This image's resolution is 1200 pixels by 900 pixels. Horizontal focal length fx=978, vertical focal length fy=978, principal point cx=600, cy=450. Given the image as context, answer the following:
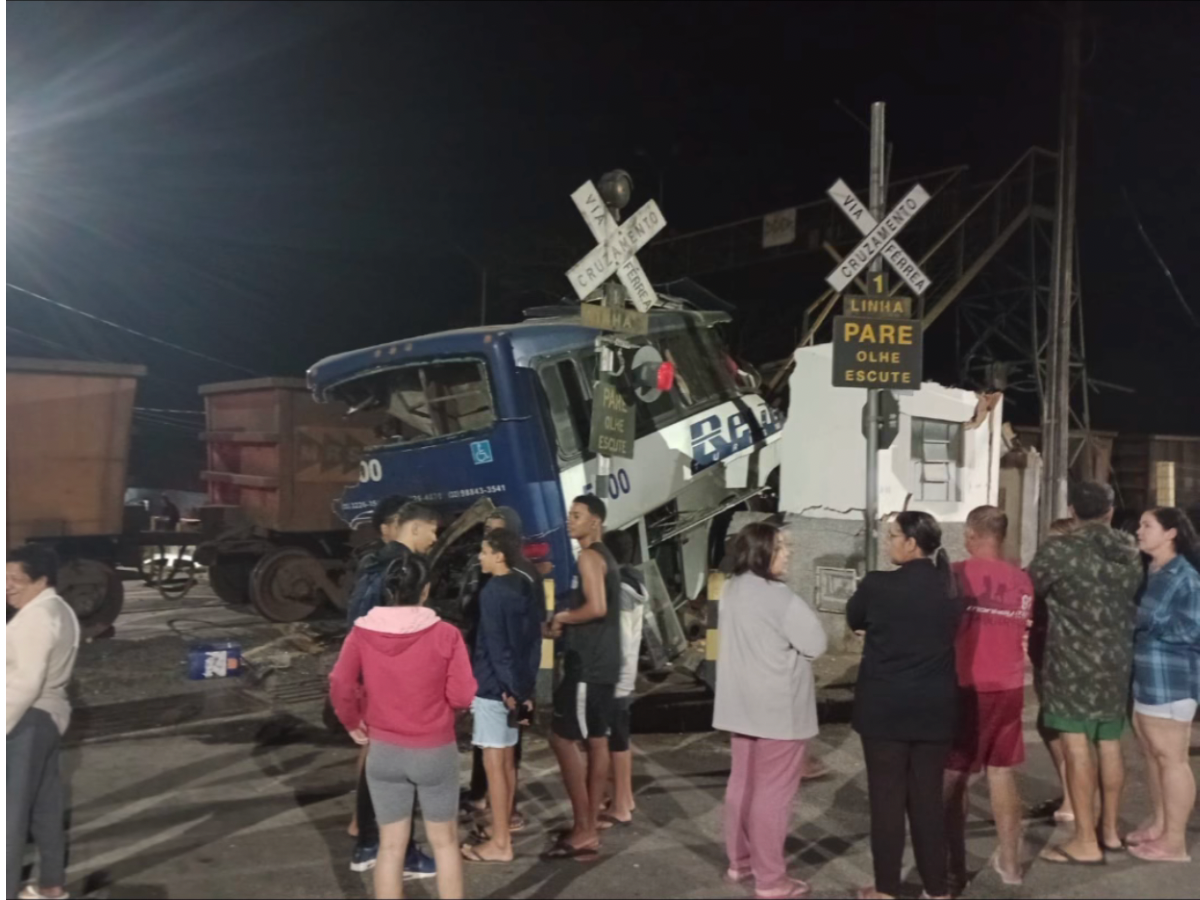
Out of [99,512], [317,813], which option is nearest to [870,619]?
[317,813]

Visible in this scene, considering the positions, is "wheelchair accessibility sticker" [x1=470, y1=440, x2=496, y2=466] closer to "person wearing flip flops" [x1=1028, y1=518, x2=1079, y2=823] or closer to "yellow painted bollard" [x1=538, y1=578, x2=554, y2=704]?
"yellow painted bollard" [x1=538, y1=578, x2=554, y2=704]

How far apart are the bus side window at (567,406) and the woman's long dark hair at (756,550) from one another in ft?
12.8

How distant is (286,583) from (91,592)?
1859 millimetres

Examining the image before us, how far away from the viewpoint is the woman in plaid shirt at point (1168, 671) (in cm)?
447

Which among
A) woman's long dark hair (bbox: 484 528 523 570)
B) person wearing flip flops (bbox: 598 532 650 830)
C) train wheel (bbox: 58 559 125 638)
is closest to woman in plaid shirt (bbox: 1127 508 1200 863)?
person wearing flip flops (bbox: 598 532 650 830)

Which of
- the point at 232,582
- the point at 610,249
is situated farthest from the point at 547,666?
the point at 232,582

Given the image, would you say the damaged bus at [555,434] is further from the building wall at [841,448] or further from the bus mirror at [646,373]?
the building wall at [841,448]

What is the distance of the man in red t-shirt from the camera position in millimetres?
4188

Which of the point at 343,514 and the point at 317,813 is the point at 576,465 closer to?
the point at 343,514

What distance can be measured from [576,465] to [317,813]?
3644mm

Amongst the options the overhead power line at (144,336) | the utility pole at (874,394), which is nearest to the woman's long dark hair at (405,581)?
the utility pole at (874,394)

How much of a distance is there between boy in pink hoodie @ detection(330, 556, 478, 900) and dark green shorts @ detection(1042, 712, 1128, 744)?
108 inches

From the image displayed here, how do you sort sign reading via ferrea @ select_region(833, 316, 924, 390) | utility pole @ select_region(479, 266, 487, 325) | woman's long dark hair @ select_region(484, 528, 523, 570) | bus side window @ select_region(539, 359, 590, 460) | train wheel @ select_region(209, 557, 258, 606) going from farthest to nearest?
utility pole @ select_region(479, 266, 487, 325), train wheel @ select_region(209, 557, 258, 606), bus side window @ select_region(539, 359, 590, 460), sign reading via ferrea @ select_region(833, 316, 924, 390), woman's long dark hair @ select_region(484, 528, 523, 570)

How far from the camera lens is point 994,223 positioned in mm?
15055
